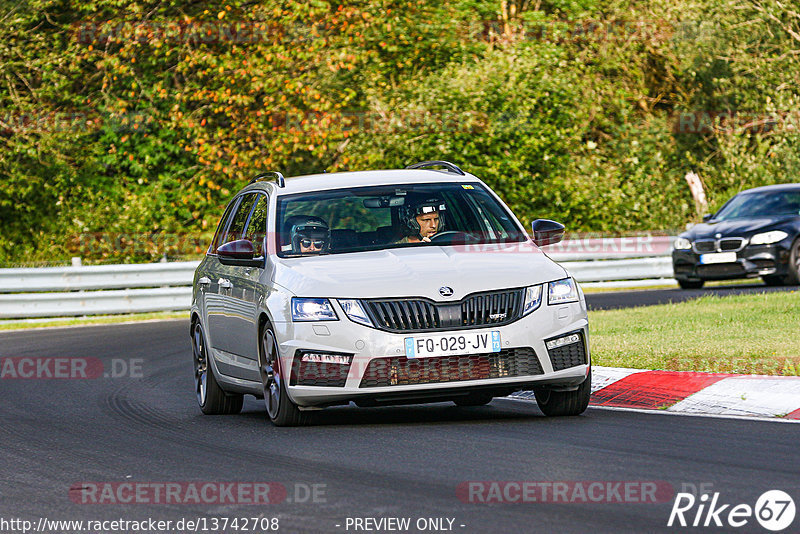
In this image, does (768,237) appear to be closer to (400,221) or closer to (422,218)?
(422,218)

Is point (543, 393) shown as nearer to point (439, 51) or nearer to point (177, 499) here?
point (177, 499)

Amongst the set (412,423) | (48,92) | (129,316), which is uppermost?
(412,423)

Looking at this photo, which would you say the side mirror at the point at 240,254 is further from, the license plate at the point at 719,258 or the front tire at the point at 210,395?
the license plate at the point at 719,258

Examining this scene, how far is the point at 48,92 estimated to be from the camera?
102 ft

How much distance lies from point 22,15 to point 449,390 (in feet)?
77.9

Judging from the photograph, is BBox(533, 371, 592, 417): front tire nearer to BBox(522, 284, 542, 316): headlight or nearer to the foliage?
BBox(522, 284, 542, 316): headlight

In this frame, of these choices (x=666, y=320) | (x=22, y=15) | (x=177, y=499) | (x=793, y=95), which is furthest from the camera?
(x=793, y=95)

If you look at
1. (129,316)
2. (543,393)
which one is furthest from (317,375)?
(129,316)

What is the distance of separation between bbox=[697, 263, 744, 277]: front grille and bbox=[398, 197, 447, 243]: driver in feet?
43.3

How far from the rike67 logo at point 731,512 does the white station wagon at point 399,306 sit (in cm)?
268

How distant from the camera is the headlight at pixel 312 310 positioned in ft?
28.9

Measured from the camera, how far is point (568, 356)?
356 inches

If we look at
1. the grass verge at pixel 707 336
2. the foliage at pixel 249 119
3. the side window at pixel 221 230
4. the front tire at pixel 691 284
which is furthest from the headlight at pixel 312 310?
the foliage at pixel 249 119

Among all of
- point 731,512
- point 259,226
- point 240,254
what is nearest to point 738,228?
point 259,226
